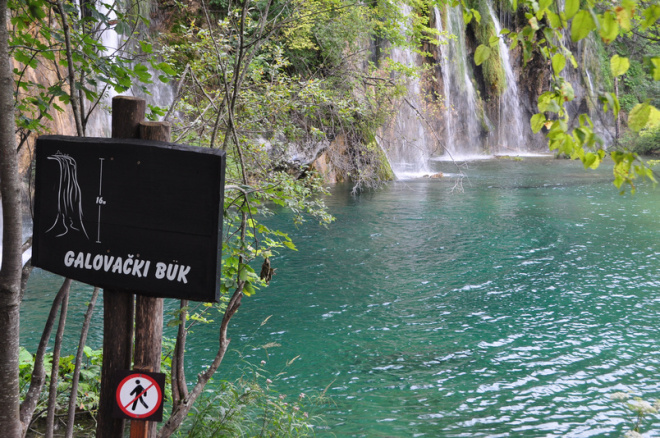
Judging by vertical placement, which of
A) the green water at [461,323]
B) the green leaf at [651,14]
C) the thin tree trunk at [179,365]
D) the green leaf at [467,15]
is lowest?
the green water at [461,323]

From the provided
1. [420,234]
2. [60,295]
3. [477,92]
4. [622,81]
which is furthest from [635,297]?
[622,81]

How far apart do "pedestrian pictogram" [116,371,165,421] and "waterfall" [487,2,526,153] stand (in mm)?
34882

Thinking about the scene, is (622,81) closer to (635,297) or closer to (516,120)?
(516,120)

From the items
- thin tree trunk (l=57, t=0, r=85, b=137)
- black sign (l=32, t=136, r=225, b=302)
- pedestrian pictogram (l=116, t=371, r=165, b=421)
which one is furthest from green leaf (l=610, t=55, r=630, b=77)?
thin tree trunk (l=57, t=0, r=85, b=137)

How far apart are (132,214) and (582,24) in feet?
5.38

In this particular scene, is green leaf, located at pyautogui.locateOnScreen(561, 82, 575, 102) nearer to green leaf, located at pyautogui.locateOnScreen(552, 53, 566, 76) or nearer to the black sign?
green leaf, located at pyautogui.locateOnScreen(552, 53, 566, 76)

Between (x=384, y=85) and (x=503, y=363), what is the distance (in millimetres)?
4933

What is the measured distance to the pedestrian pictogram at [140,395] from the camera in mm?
2344

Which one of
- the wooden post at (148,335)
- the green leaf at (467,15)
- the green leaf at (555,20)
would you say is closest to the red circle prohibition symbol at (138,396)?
the wooden post at (148,335)

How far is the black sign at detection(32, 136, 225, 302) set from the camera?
2.23 metres

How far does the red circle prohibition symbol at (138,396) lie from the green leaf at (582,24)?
1.87m

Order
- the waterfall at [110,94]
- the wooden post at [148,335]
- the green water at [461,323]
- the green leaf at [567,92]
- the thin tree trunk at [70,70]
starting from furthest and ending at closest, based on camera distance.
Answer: the waterfall at [110,94], the green water at [461,323], the thin tree trunk at [70,70], the wooden post at [148,335], the green leaf at [567,92]

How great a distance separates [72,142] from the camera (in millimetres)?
2383

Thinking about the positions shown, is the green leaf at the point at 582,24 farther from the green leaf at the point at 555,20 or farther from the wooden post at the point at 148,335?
the wooden post at the point at 148,335
